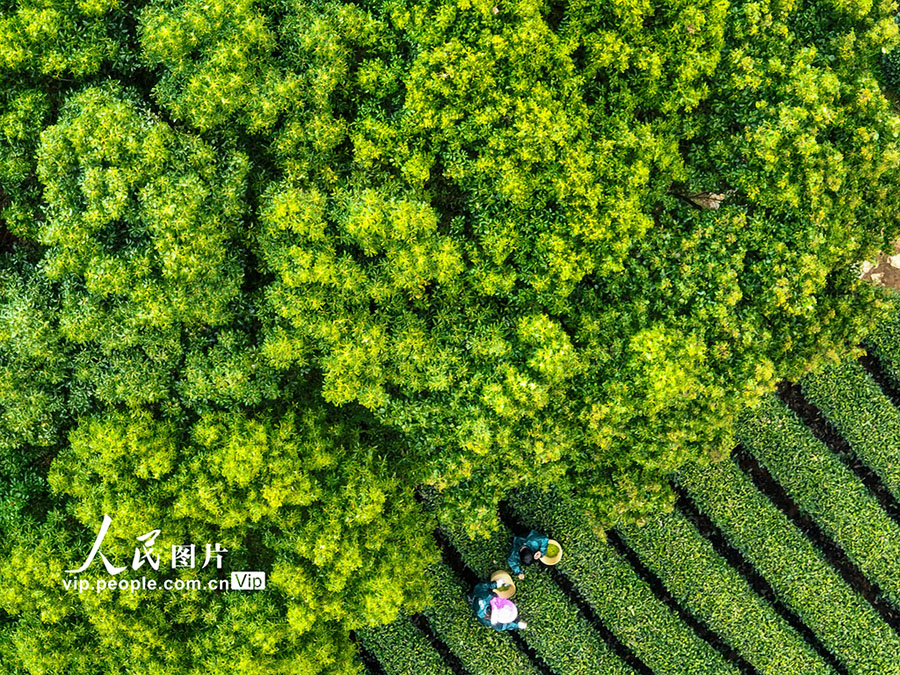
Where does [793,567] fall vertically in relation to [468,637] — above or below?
above

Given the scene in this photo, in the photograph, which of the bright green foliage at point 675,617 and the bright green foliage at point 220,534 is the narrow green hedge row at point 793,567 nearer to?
the bright green foliage at point 675,617

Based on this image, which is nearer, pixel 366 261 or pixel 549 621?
pixel 366 261

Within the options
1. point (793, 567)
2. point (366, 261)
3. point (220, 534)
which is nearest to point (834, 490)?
point (793, 567)

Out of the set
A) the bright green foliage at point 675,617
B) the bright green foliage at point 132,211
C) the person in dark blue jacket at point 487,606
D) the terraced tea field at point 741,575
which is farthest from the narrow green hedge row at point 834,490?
the bright green foliage at point 132,211

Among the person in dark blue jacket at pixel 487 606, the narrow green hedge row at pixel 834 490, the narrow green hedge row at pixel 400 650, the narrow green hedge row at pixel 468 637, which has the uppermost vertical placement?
the narrow green hedge row at pixel 834 490

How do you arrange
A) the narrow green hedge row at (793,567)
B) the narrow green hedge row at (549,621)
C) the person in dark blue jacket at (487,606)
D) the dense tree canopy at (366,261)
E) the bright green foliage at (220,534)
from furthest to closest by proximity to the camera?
1. the narrow green hedge row at (549,621)
2. the narrow green hedge row at (793,567)
3. the person in dark blue jacket at (487,606)
4. the bright green foliage at (220,534)
5. the dense tree canopy at (366,261)

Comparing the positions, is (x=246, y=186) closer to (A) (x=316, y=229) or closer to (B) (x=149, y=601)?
(A) (x=316, y=229)

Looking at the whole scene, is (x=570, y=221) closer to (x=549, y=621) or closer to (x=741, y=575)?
(x=549, y=621)
